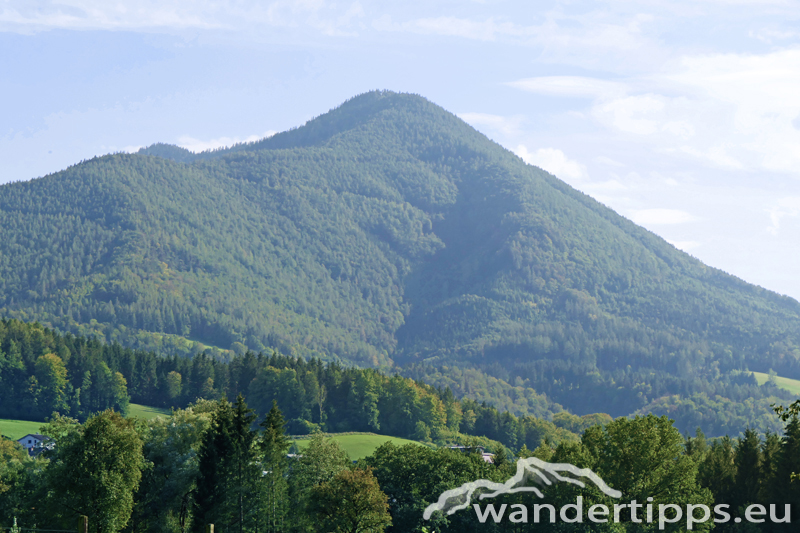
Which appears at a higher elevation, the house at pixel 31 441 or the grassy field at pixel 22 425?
the grassy field at pixel 22 425

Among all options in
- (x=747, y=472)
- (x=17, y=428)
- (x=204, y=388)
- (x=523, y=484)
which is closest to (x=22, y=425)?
(x=17, y=428)

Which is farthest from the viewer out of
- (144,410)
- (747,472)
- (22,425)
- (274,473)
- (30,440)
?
(144,410)

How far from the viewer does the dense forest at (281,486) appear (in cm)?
6069

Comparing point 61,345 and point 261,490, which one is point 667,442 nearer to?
point 261,490

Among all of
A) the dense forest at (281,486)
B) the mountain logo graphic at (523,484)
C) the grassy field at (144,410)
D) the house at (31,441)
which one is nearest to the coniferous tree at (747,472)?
the dense forest at (281,486)

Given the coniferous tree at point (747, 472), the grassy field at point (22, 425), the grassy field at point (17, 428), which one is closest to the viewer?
the coniferous tree at point (747, 472)

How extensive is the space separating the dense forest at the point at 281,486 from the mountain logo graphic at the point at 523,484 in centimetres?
42

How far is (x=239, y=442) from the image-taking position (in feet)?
220

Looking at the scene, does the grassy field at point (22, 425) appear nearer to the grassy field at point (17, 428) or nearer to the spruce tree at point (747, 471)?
the grassy field at point (17, 428)

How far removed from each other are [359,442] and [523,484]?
283ft

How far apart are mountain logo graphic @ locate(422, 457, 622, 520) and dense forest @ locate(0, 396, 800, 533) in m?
0.42

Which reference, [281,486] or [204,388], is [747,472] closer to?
[281,486]

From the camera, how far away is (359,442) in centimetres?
15775

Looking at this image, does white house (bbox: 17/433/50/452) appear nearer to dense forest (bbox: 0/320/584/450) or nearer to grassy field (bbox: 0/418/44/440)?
grassy field (bbox: 0/418/44/440)
